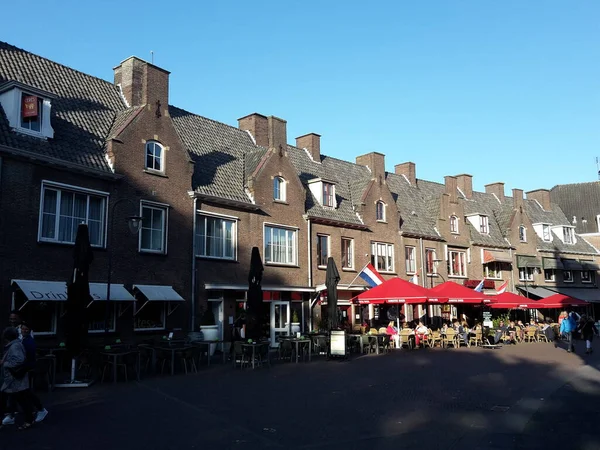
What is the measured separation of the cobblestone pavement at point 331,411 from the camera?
846 centimetres

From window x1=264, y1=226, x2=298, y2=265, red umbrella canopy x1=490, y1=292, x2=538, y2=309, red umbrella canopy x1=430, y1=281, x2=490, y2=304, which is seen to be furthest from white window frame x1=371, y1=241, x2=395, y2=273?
window x1=264, y1=226, x2=298, y2=265

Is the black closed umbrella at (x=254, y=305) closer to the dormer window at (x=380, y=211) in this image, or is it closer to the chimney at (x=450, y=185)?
the dormer window at (x=380, y=211)

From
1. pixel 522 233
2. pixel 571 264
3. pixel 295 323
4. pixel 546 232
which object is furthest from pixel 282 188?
pixel 571 264

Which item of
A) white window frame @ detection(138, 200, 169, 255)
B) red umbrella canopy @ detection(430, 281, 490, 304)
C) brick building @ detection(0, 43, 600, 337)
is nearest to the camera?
brick building @ detection(0, 43, 600, 337)

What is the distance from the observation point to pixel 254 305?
18812mm

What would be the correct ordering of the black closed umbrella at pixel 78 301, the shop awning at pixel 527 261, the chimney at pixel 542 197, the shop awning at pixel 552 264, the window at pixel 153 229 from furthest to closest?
the chimney at pixel 542 197 → the shop awning at pixel 552 264 → the shop awning at pixel 527 261 → the window at pixel 153 229 → the black closed umbrella at pixel 78 301

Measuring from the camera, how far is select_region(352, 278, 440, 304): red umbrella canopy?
23.5 m

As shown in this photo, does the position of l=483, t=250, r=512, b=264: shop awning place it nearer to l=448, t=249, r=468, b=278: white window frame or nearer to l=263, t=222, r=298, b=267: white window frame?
l=448, t=249, r=468, b=278: white window frame

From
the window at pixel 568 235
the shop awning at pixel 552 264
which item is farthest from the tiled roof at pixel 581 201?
the shop awning at pixel 552 264

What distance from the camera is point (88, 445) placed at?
817 cm

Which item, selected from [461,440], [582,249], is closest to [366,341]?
[461,440]

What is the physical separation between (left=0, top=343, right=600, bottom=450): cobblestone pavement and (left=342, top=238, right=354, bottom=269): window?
13271 millimetres

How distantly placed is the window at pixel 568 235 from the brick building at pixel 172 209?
18.0 meters

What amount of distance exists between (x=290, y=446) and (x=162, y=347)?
9.23 meters
